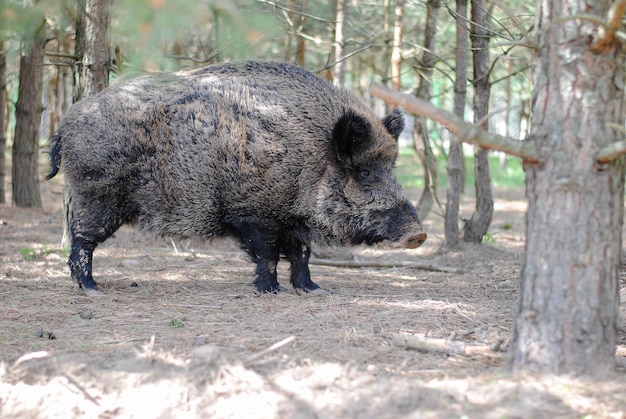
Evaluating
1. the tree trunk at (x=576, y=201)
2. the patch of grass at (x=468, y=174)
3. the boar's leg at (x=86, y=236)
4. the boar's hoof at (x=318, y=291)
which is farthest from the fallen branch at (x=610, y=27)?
the patch of grass at (x=468, y=174)

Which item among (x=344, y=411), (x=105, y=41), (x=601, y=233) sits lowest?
(x=344, y=411)

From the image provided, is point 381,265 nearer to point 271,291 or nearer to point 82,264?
A: point 271,291

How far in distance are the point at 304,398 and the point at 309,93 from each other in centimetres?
365

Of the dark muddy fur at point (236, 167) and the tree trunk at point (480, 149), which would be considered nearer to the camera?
the dark muddy fur at point (236, 167)

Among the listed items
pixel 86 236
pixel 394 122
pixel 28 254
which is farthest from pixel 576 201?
pixel 28 254

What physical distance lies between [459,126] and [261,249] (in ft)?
10.7

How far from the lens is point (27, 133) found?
36.5 feet

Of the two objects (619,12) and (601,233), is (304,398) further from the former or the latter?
(619,12)

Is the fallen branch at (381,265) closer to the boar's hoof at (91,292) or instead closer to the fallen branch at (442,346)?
the boar's hoof at (91,292)

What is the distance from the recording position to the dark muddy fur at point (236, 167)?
5.97m

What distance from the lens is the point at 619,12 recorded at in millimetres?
2963

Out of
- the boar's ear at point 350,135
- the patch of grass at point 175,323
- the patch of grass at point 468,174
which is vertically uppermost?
the patch of grass at point 468,174

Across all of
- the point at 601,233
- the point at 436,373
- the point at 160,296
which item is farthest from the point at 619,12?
the point at 160,296

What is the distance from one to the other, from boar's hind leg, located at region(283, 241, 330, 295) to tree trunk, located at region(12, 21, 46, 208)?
6.57 m
